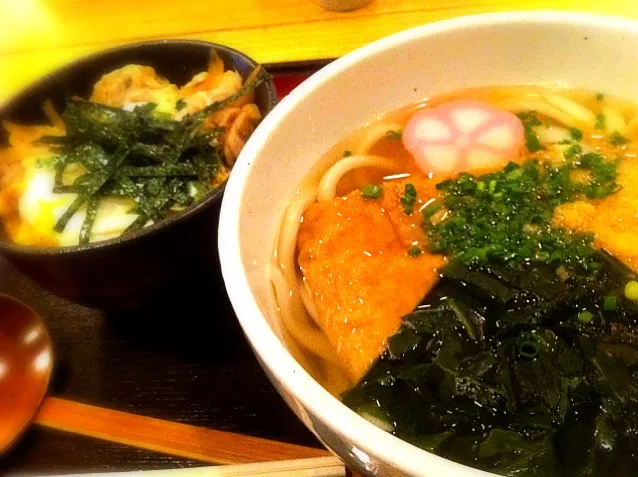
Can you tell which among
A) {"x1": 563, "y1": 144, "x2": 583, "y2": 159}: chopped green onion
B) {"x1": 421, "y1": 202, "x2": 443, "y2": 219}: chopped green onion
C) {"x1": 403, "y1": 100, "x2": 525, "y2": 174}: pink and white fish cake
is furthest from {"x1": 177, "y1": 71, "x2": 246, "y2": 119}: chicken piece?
{"x1": 563, "y1": 144, "x2": 583, "y2": 159}: chopped green onion

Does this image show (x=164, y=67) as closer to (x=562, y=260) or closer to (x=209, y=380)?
(x=209, y=380)

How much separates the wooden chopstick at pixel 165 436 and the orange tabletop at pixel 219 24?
108cm

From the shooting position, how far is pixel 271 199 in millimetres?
1188

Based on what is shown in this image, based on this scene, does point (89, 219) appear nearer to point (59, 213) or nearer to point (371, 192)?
point (59, 213)

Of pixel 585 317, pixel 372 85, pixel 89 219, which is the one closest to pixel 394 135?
pixel 372 85

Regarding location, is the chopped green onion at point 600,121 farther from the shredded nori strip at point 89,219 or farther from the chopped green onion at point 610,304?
the shredded nori strip at point 89,219

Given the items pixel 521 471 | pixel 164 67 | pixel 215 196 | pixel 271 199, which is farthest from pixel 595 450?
pixel 164 67

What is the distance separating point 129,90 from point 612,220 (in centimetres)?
118

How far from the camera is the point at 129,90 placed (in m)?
1.62

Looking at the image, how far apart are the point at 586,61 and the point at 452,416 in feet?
2.80

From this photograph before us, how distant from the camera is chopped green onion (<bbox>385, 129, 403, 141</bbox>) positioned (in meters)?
1.42

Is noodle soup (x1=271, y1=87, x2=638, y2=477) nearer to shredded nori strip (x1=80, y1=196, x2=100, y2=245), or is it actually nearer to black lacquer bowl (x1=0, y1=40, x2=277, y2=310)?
black lacquer bowl (x1=0, y1=40, x2=277, y2=310)

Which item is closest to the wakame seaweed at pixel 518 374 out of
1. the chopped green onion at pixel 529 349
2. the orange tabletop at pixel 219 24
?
the chopped green onion at pixel 529 349

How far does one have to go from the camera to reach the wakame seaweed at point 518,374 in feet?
2.87
